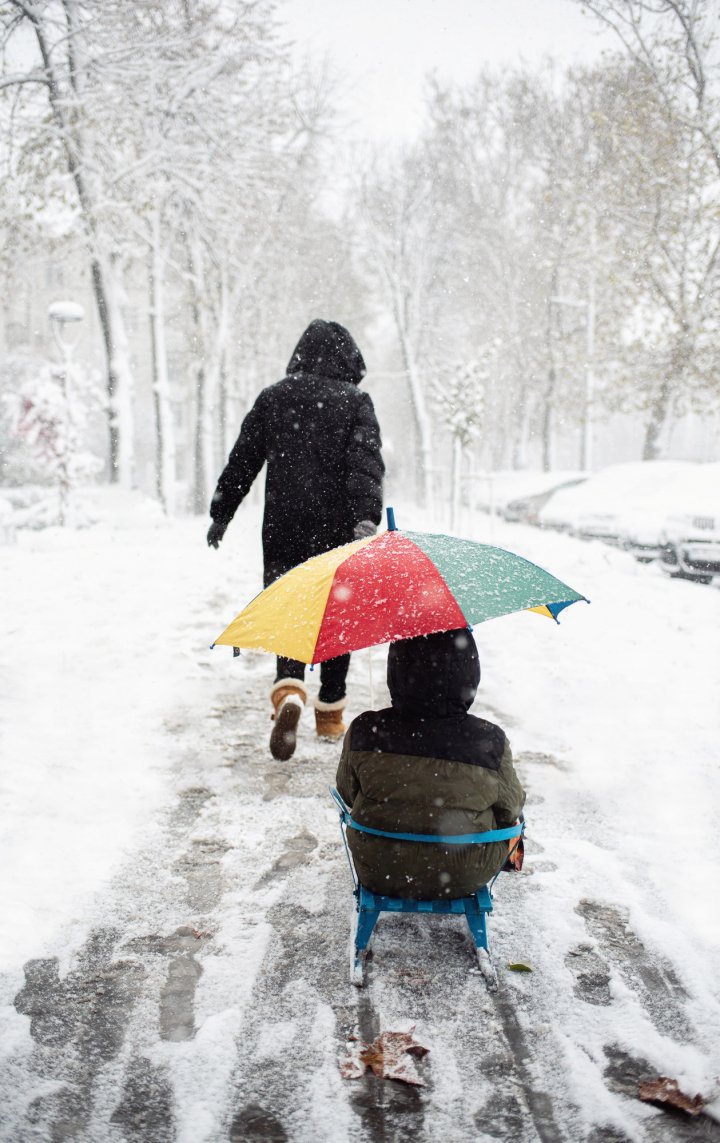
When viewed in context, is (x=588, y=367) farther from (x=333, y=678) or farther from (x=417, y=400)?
(x=333, y=678)

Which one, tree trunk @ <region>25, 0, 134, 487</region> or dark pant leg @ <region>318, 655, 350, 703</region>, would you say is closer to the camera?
dark pant leg @ <region>318, 655, 350, 703</region>

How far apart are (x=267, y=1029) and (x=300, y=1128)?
0.37 metres

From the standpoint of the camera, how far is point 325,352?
4.21 metres

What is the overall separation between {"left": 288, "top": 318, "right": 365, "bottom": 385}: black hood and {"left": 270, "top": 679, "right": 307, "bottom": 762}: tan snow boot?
5.36 feet

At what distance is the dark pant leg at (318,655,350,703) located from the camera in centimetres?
410

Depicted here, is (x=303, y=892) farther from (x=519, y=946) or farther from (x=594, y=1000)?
(x=594, y=1000)

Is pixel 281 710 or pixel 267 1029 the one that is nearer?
pixel 267 1029

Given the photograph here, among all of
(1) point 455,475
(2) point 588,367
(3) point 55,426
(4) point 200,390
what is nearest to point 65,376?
(3) point 55,426

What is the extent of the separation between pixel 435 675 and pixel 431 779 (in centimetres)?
30

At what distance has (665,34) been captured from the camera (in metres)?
13.6

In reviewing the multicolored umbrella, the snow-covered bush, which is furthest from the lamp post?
the multicolored umbrella

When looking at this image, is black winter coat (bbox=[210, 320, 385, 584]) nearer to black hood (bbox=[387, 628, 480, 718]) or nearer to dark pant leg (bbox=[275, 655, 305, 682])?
dark pant leg (bbox=[275, 655, 305, 682])

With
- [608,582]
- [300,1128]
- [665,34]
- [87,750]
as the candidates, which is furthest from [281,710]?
[665,34]

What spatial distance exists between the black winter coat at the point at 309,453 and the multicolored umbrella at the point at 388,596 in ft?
4.95
